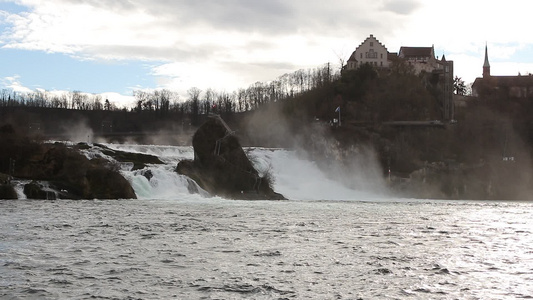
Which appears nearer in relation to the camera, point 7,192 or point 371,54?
point 7,192

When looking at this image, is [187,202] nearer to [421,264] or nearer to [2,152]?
[2,152]

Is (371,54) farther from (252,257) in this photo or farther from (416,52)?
(252,257)

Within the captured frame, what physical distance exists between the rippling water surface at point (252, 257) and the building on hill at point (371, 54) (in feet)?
302

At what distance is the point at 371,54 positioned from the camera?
129 m

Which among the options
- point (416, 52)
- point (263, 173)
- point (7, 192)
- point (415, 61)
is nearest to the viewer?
point (7, 192)

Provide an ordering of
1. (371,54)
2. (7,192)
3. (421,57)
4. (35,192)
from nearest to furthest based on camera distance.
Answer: (7,192) < (35,192) < (371,54) < (421,57)

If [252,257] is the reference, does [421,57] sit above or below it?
above

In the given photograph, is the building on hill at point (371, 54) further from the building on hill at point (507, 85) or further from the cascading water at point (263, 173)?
the cascading water at point (263, 173)

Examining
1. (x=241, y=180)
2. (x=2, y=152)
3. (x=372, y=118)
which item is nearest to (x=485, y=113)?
(x=372, y=118)

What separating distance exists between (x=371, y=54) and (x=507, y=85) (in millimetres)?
29120

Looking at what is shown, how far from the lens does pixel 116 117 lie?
6270 inches

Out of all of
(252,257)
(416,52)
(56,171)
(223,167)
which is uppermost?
(416,52)

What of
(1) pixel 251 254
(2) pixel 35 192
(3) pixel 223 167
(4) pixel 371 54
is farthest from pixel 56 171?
(4) pixel 371 54

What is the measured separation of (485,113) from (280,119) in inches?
1434
